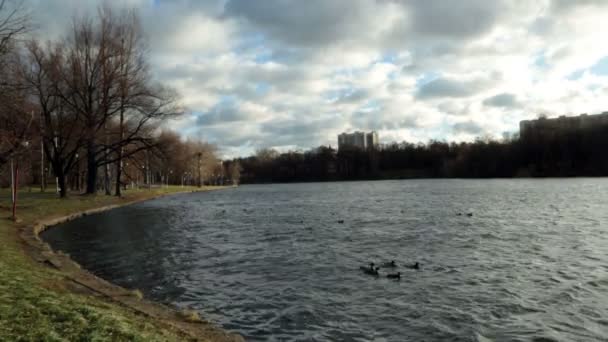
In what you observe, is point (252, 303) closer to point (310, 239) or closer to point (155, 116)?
point (310, 239)

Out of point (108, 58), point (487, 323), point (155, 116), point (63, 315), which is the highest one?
point (108, 58)

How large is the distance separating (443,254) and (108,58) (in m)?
35.3

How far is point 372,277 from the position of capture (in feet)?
44.1

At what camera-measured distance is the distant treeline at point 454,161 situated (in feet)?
350

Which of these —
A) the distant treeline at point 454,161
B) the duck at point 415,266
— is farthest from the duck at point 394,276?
the distant treeline at point 454,161

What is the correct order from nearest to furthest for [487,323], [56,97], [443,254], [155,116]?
[487,323], [443,254], [56,97], [155,116]

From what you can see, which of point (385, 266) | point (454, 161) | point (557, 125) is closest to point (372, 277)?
point (385, 266)

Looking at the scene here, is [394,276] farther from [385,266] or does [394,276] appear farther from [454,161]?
[454,161]

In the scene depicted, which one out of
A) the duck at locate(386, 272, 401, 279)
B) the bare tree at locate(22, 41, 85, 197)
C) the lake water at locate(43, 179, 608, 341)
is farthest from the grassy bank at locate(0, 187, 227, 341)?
the bare tree at locate(22, 41, 85, 197)

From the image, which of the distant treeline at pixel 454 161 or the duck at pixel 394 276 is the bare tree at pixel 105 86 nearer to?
the duck at pixel 394 276

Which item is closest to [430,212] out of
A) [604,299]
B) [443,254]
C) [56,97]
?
[443,254]

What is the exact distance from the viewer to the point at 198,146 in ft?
465

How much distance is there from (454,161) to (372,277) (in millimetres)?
136007

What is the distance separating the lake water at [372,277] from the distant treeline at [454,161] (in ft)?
302
